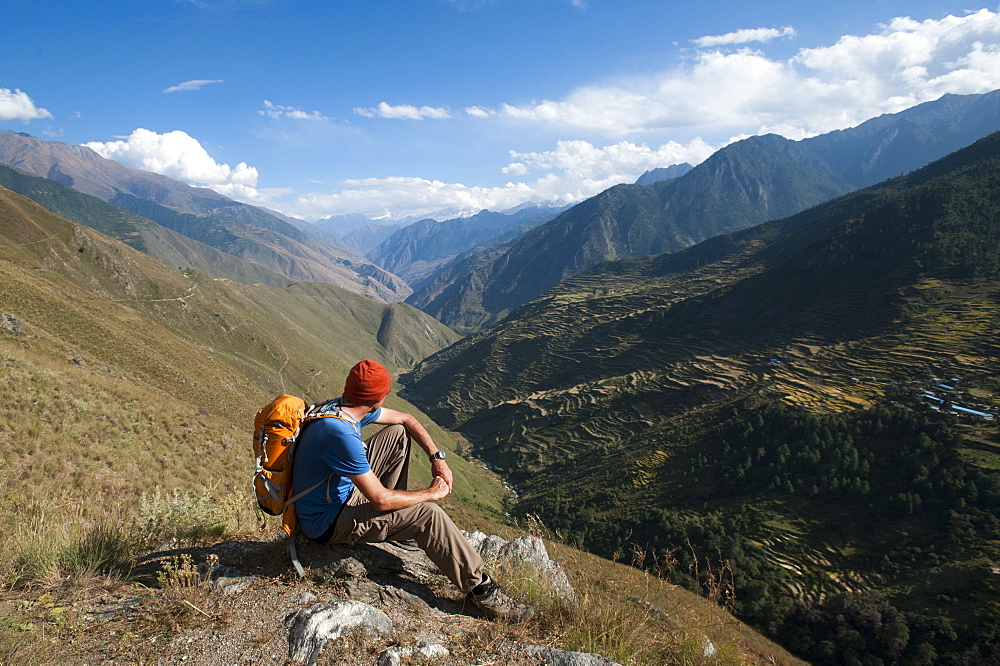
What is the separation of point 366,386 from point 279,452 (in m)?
1.07

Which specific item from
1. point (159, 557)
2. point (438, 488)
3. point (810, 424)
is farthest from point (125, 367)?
point (810, 424)

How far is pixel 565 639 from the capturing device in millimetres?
4133

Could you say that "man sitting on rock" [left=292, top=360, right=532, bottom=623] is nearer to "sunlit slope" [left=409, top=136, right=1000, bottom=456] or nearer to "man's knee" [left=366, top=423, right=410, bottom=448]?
"man's knee" [left=366, top=423, right=410, bottom=448]

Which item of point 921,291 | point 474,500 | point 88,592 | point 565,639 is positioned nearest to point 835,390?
point 921,291

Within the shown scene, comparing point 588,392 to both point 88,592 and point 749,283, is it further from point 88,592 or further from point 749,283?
point 88,592

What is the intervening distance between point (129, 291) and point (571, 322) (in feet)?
288

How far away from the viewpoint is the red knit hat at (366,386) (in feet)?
14.9

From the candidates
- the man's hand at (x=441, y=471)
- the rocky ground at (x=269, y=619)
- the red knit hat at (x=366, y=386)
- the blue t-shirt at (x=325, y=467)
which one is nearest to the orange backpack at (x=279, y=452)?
the blue t-shirt at (x=325, y=467)

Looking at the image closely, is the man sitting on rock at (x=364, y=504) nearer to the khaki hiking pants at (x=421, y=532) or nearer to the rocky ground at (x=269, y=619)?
the khaki hiking pants at (x=421, y=532)

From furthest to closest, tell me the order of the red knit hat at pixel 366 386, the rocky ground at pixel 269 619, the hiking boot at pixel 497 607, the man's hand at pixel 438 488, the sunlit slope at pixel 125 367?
1. the sunlit slope at pixel 125 367
2. the man's hand at pixel 438 488
3. the red knit hat at pixel 366 386
4. the hiking boot at pixel 497 607
5. the rocky ground at pixel 269 619

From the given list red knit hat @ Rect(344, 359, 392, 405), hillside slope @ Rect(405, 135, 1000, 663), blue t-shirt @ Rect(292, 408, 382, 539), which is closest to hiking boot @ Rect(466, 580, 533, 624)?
blue t-shirt @ Rect(292, 408, 382, 539)

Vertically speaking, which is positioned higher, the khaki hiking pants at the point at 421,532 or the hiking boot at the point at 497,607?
the khaki hiking pants at the point at 421,532

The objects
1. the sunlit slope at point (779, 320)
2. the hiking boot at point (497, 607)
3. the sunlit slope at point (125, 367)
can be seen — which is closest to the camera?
the hiking boot at point (497, 607)

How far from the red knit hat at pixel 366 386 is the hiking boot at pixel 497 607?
2342 millimetres
